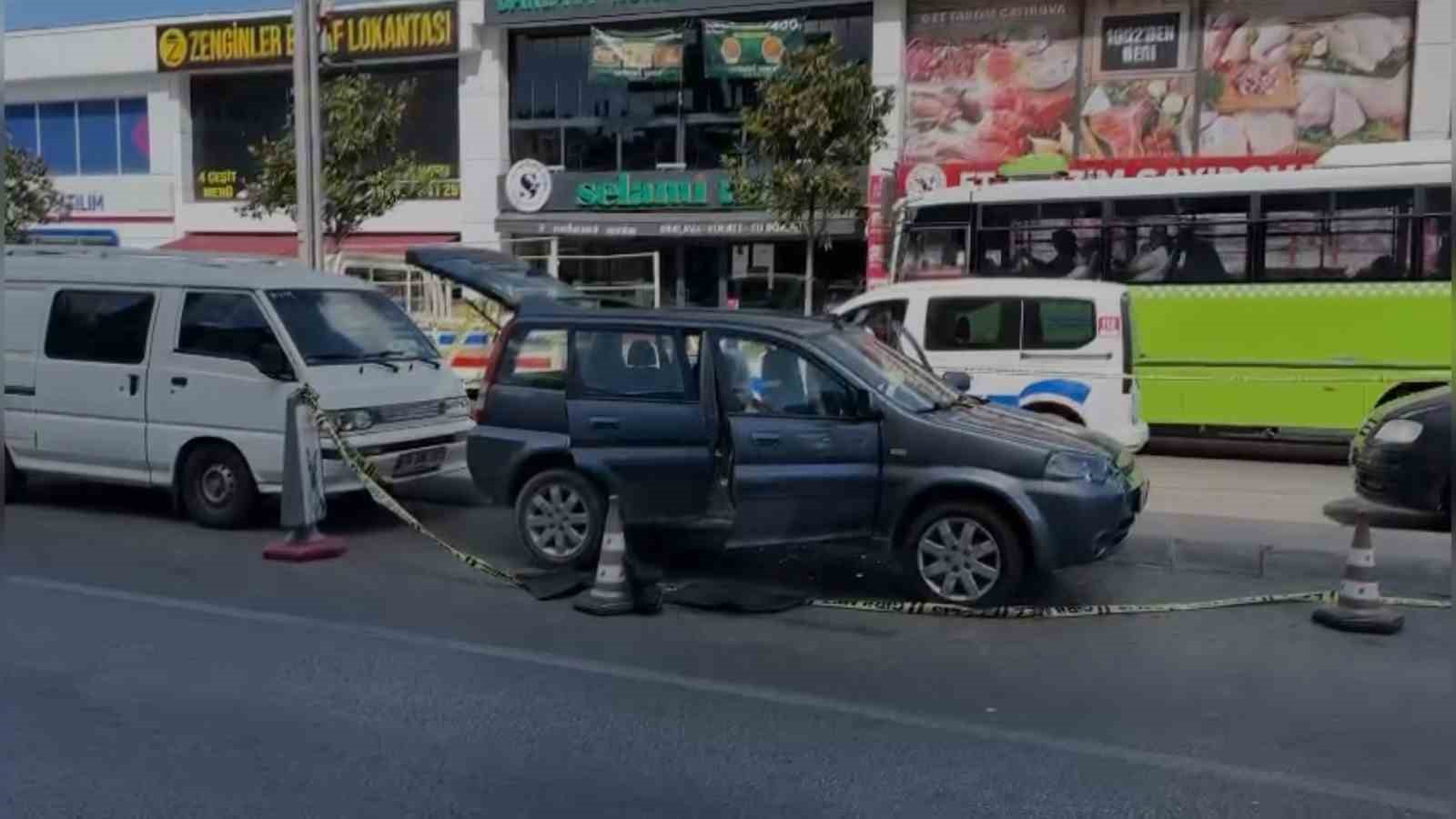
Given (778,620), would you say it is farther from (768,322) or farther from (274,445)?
(274,445)

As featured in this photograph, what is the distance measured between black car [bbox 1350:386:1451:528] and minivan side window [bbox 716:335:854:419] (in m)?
4.54

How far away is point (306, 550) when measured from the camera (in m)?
8.27

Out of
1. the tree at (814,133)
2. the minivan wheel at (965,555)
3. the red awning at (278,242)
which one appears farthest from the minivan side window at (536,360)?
the red awning at (278,242)

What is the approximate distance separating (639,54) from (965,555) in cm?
2102

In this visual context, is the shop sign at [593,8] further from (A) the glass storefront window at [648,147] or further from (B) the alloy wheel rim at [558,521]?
(B) the alloy wheel rim at [558,521]

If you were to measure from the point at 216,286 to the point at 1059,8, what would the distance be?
18.0m

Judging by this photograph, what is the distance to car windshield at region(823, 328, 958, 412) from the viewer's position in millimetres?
7410

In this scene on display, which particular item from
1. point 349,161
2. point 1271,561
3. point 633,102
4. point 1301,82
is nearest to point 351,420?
point 1271,561

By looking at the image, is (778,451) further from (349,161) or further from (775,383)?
(349,161)

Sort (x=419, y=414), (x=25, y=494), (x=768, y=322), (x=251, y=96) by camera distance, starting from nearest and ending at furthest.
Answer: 1. (x=768, y=322)
2. (x=419, y=414)
3. (x=25, y=494)
4. (x=251, y=96)

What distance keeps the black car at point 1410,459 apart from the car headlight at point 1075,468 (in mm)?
3539

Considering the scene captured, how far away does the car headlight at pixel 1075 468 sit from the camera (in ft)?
22.7

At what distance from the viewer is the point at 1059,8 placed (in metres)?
23.4

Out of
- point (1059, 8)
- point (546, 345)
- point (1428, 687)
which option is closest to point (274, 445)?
point (546, 345)
